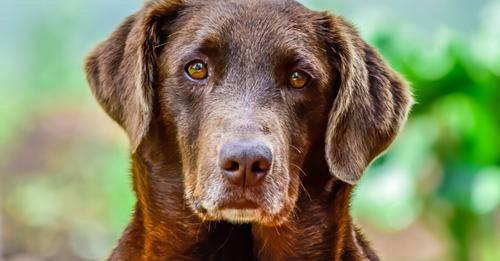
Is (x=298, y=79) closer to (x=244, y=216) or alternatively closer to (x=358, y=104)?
(x=358, y=104)

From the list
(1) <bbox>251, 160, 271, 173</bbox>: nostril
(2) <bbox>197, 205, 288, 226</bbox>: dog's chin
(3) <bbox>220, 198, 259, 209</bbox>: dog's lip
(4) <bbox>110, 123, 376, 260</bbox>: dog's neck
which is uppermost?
(1) <bbox>251, 160, 271, 173</bbox>: nostril

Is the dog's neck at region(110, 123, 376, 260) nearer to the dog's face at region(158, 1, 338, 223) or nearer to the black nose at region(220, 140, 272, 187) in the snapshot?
the dog's face at region(158, 1, 338, 223)

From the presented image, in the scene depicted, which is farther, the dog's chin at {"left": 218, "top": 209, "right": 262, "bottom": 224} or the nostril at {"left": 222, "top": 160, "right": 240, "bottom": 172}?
the dog's chin at {"left": 218, "top": 209, "right": 262, "bottom": 224}

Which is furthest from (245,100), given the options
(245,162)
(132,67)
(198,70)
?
(132,67)

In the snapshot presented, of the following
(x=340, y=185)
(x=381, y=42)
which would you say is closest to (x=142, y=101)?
(x=340, y=185)

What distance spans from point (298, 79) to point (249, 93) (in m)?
0.23

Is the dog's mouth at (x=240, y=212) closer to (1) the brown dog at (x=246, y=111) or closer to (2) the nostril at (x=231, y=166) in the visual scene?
(1) the brown dog at (x=246, y=111)

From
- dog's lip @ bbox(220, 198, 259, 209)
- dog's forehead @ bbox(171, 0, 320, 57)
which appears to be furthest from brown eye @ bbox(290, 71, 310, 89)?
dog's lip @ bbox(220, 198, 259, 209)

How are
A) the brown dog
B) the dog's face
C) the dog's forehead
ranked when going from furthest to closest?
the dog's forehead < the brown dog < the dog's face

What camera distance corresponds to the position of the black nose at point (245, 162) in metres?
4.06

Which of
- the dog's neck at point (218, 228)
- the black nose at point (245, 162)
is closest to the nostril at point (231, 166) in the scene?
the black nose at point (245, 162)

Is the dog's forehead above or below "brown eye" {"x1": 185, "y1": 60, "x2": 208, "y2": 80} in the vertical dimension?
above

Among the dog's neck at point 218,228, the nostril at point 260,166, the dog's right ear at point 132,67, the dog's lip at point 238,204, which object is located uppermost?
the dog's right ear at point 132,67

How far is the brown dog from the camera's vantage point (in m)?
4.38
